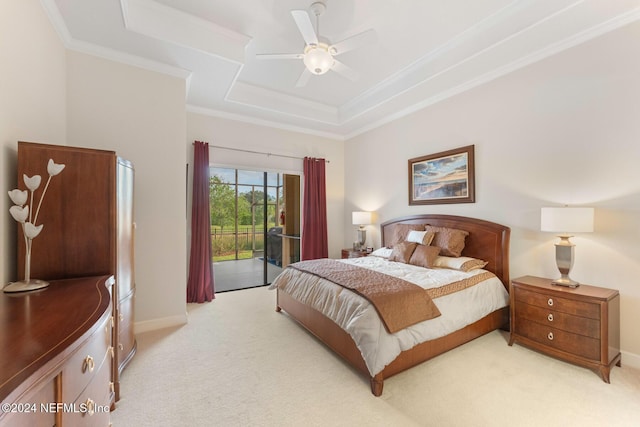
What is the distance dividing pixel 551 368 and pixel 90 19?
5107 mm

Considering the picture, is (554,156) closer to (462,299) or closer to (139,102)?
(462,299)

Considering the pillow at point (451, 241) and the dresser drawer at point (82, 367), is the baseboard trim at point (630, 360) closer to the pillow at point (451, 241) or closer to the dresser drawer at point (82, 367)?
the pillow at point (451, 241)

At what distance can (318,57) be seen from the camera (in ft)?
7.81

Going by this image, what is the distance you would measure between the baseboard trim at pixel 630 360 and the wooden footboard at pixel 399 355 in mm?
885

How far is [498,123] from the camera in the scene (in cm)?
326

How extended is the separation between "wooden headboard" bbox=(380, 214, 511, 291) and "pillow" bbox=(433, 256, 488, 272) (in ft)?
0.36

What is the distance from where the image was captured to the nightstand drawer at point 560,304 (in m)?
2.20

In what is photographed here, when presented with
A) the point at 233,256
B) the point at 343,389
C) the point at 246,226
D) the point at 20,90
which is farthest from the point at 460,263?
the point at 20,90

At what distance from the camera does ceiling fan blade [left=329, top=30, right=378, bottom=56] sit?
87.6 inches

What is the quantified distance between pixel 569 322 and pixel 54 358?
3330 millimetres

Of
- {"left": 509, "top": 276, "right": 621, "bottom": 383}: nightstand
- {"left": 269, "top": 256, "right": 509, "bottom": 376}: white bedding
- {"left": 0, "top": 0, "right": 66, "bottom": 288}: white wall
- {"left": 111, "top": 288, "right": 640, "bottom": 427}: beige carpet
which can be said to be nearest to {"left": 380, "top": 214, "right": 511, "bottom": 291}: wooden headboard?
{"left": 269, "top": 256, "right": 509, "bottom": 376}: white bedding

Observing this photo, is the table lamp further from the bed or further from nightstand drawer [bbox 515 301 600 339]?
nightstand drawer [bbox 515 301 600 339]

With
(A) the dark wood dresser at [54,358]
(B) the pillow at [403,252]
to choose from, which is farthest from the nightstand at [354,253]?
(A) the dark wood dresser at [54,358]

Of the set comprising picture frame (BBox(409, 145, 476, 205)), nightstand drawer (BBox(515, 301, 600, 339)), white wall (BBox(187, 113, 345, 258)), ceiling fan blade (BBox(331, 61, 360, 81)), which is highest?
ceiling fan blade (BBox(331, 61, 360, 81))
